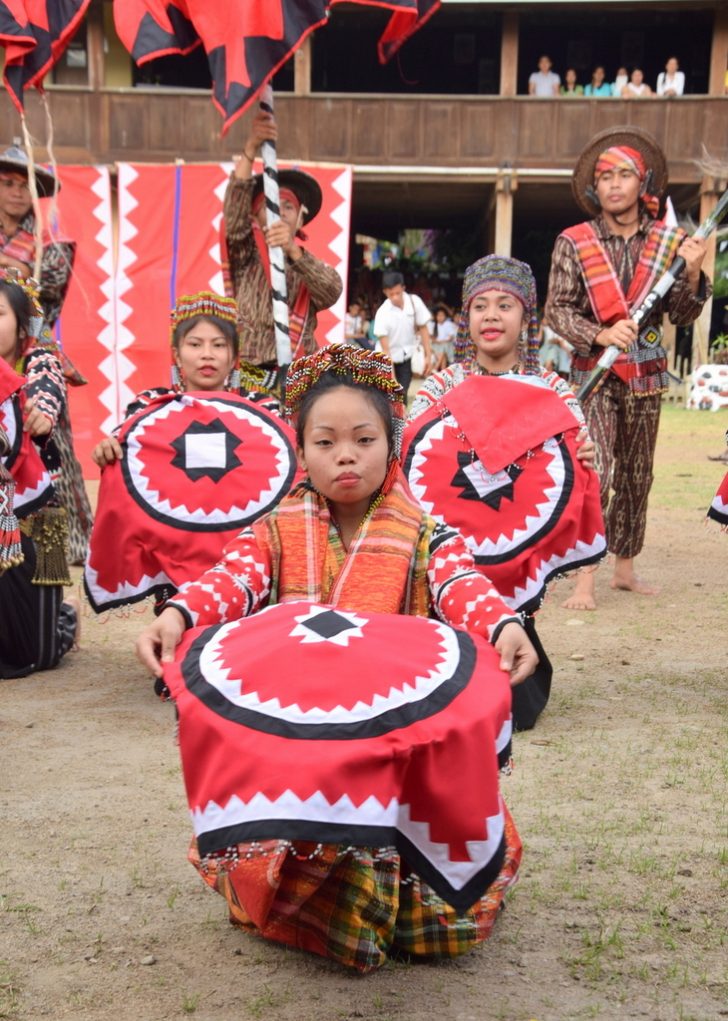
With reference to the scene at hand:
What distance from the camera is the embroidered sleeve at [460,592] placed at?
255cm

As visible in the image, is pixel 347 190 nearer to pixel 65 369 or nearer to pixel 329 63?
pixel 65 369

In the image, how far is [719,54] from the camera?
65.7 feet

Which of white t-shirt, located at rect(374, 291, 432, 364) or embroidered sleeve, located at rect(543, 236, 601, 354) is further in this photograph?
white t-shirt, located at rect(374, 291, 432, 364)

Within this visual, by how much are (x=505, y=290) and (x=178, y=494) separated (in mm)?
1399

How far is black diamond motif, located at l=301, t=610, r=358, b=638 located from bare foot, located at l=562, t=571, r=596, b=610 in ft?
13.2

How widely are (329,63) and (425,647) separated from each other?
22.3 m

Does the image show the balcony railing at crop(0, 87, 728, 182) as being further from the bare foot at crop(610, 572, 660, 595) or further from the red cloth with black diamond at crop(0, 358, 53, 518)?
the red cloth with black diamond at crop(0, 358, 53, 518)

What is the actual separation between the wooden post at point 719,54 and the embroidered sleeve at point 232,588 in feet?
63.0

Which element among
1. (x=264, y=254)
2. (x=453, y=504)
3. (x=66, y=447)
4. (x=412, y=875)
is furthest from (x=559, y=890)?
(x=66, y=447)

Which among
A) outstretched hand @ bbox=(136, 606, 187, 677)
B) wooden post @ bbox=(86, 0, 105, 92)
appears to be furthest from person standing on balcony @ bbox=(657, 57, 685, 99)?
outstretched hand @ bbox=(136, 606, 187, 677)

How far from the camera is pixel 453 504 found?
4027 millimetres

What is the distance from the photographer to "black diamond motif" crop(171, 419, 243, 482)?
432 cm

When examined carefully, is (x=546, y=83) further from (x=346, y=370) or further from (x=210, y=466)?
(x=346, y=370)

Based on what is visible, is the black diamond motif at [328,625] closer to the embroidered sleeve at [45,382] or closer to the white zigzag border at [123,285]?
the embroidered sleeve at [45,382]
